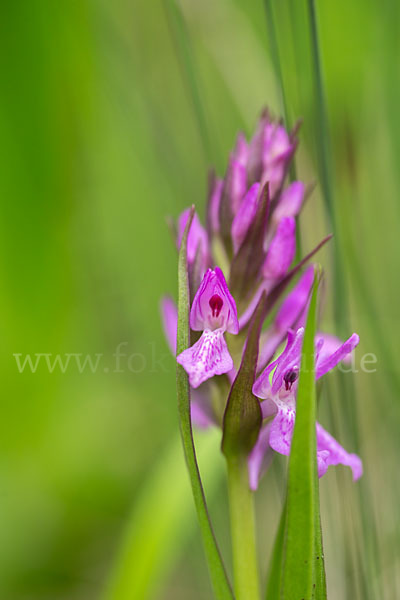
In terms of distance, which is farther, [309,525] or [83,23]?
[83,23]

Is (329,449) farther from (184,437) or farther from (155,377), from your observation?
(155,377)

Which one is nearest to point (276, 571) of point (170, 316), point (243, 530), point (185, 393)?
point (243, 530)

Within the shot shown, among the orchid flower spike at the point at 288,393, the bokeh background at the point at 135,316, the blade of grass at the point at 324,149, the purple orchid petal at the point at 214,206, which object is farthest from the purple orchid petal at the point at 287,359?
the bokeh background at the point at 135,316

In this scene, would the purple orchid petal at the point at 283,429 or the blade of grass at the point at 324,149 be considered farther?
the blade of grass at the point at 324,149

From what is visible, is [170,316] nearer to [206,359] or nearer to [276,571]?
[206,359]

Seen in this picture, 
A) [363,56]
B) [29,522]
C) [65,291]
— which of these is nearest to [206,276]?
[65,291]

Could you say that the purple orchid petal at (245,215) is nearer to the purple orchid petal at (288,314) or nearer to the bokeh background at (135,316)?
the purple orchid petal at (288,314)
